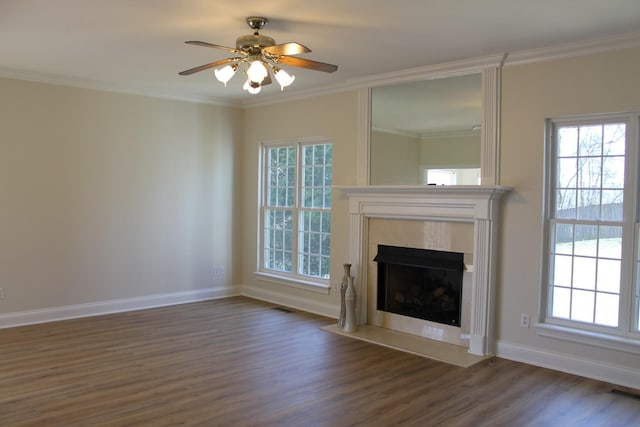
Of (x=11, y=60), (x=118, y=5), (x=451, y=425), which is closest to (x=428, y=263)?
(x=451, y=425)

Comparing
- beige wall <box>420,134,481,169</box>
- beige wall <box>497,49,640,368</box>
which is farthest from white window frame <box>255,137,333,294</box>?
beige wall <box>497,49,640,368</box>

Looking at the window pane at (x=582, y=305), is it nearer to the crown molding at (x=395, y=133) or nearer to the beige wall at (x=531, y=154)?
the beige wall at (x=531, y=154)

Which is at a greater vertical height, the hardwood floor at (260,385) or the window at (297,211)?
the window at (297,211)

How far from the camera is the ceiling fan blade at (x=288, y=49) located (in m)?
3.37

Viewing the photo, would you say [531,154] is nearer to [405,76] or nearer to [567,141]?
[567,141]

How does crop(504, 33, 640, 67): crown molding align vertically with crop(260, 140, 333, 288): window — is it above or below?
above

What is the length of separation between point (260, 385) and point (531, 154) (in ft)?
9.50

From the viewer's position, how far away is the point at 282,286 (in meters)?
6.78

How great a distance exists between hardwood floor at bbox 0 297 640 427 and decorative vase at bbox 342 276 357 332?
225mm

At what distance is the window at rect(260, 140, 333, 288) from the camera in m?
6.40

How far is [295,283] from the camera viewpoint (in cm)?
659

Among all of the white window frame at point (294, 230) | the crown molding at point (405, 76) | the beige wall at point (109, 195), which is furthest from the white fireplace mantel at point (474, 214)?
the beige wall at point (109, 195)

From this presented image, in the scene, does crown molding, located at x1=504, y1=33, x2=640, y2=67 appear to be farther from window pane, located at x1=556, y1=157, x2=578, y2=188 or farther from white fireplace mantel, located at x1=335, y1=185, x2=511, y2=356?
white fireplace mantel, located at x1=335, y1=185, x2=511, y2=356

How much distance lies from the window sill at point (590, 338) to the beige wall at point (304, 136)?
229cm
